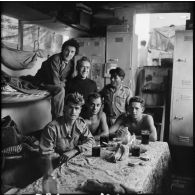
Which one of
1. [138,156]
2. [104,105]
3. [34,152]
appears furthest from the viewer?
[104,105]

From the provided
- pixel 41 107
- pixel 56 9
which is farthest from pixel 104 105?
pixel 56 9

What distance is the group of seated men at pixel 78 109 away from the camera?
6.09ft

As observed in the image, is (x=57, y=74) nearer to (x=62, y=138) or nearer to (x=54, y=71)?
(x=54, y=71)

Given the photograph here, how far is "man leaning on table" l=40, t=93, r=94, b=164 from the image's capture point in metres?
1.80

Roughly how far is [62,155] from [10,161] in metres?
0.55

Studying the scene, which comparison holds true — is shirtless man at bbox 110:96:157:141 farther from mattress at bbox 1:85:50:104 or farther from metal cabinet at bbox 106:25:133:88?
metal cabinet at bbox 106:25:133:88

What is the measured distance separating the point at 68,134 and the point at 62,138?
0.05m

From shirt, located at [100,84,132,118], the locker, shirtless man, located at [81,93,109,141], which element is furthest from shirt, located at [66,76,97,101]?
the locker

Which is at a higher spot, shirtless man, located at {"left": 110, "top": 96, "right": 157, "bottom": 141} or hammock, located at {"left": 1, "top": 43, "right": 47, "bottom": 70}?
hammock, located at {"left": 1, "top": 43, "right": 47, "bottom": 70}

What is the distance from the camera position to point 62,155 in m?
1.69

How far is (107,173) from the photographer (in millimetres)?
1314

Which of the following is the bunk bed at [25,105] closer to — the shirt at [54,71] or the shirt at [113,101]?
the shirt at [54,71]

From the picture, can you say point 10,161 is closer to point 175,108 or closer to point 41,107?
point 41,107

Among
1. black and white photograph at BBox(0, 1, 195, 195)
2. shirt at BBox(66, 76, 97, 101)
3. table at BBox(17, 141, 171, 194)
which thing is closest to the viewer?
table at BBox(17, 141, 171, 194)
